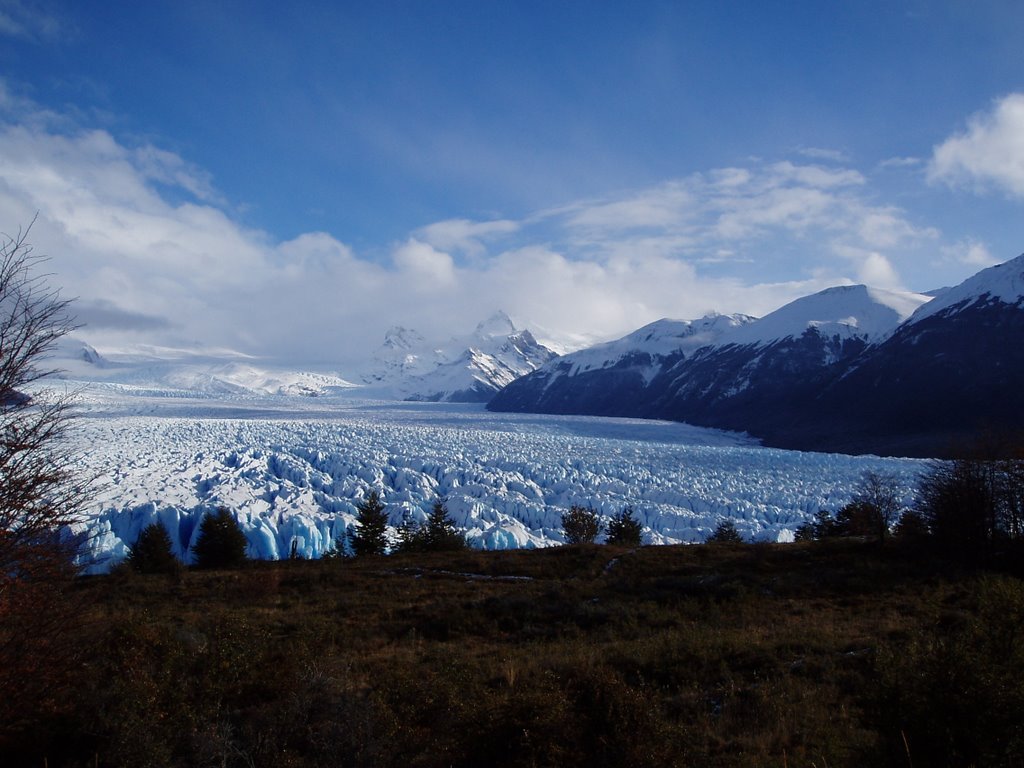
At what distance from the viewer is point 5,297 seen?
15.5 feet

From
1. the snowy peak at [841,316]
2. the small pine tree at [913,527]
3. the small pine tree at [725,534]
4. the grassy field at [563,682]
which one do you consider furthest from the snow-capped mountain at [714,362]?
the grassy field at [563,682]

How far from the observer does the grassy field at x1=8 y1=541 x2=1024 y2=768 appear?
167 inches

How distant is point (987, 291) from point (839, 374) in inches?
1013

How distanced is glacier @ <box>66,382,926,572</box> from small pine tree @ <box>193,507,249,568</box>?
338 centimetres

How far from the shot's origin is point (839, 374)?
354ft

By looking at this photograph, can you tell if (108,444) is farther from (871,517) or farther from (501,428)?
(871,517)

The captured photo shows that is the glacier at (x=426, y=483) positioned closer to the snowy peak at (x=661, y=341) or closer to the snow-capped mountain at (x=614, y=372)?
the snow-capped mountain at (x=614, y=372)

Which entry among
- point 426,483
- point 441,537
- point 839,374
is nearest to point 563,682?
point 441,537

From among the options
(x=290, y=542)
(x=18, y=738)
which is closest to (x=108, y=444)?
(x=290, y=542)

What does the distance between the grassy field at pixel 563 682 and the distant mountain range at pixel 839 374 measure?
41.5 ft

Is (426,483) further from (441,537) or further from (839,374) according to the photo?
(839,374)

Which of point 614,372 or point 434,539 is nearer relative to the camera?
point 434,539

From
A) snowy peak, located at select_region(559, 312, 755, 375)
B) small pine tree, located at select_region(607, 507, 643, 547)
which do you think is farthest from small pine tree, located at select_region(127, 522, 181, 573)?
snowy peak, located at select_region(559, 312, 755, 375)

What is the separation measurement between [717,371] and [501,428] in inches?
3388
